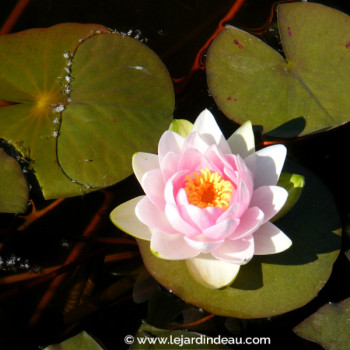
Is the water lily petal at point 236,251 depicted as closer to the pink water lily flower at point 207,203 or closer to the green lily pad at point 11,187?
the pink water lily flower at point 207,203

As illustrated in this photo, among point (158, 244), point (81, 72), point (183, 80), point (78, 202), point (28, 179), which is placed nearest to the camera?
point (158, 244)

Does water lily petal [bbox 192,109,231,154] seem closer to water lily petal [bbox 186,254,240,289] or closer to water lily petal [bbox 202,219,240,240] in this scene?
water lily petal [bbox 202,219,240,240]

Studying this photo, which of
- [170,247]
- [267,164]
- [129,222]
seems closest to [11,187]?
[129,222]

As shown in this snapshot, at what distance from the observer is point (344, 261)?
8.77 feet

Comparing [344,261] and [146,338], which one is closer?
[146,338]

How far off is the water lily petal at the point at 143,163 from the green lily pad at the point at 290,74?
72 centimetres

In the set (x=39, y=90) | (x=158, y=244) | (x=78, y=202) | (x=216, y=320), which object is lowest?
(x=216, y=320)

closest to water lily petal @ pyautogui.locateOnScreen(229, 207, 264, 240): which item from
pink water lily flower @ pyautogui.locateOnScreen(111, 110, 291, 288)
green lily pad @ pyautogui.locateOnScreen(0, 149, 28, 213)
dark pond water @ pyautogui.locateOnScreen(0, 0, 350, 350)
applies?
pink water lily flower @ pyautogui.locateOnScreen(111, 110, 291, 288)

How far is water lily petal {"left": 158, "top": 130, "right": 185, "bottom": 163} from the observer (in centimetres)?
201

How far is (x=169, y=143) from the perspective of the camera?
2039 millimetres

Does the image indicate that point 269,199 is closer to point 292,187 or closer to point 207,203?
point 292,187

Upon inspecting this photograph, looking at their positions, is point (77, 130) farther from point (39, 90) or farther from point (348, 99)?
point (348, 99)

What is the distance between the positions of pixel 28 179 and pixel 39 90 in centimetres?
63

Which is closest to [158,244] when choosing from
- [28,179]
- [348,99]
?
[28,179]
